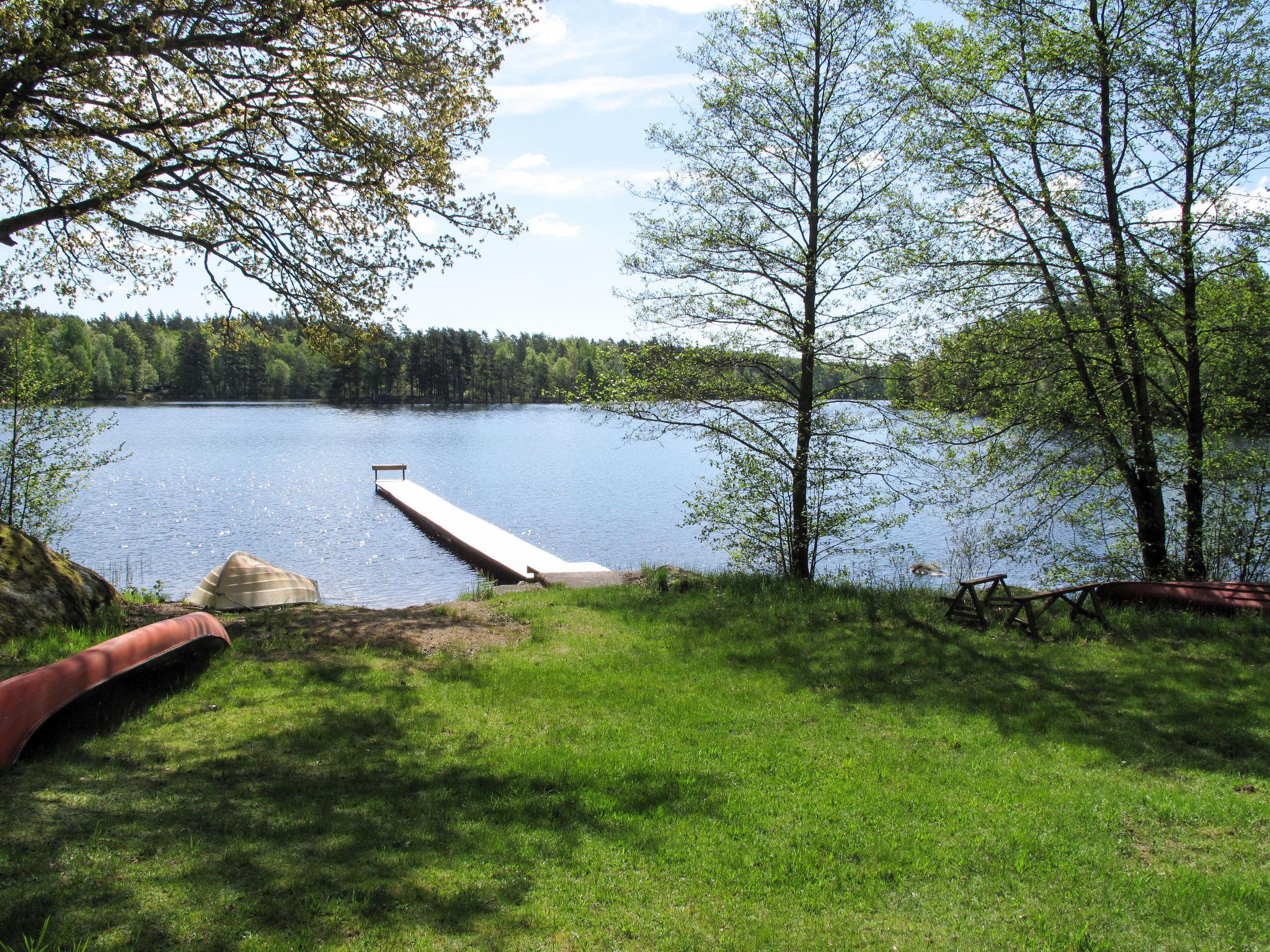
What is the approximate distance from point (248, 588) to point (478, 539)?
9.26 metres

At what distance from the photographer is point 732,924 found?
340cm

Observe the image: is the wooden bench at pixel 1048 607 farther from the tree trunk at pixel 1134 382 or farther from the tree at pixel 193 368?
the tree at pixel 193 368

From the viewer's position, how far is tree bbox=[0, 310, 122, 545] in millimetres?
12812

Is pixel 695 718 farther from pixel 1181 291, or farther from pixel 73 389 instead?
pixel 73 389

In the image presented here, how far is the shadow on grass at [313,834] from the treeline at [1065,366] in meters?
8.37

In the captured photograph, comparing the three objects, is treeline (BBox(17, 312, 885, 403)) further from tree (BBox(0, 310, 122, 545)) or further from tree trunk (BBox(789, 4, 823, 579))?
tree trunk (BBox(789, 4, 823, 579))

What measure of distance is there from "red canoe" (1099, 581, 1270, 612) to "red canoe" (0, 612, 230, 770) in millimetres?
9858

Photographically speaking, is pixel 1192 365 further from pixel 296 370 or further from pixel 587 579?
pixel 296 370

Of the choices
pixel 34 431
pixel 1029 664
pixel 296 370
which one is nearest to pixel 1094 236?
pixel 1029 664

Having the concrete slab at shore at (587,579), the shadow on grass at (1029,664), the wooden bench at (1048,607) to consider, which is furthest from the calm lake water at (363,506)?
the wooden bench at (1048,607)

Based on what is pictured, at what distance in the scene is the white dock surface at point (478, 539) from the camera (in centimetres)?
1700

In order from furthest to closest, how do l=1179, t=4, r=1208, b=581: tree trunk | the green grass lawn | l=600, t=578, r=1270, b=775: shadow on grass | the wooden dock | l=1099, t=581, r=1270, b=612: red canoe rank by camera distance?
the wooden dock < l=1179, t=4, r=1208, b=581: tree trunk < l=1099, t=581, r=1270, b=612: red canoe < l=600, t=578, r=1270, b=775: shadow on grass < the green grass lawn

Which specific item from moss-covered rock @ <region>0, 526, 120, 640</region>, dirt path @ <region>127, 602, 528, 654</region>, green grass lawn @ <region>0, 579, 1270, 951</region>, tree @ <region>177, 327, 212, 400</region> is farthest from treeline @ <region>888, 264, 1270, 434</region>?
tree @ <region>177, 327, 212, 400</region>

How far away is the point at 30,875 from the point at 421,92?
854 cm
